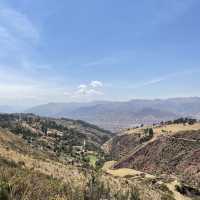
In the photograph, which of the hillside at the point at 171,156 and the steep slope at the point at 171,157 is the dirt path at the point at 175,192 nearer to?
the steep slope at the point at 171,157

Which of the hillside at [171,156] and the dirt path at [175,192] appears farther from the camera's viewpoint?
the hillside at [171,156]

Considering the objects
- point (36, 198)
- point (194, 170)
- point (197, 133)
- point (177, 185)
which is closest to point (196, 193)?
point (177, 185)

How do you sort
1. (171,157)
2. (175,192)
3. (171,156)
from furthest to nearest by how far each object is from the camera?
1. (171,156)
2. (171,157)
3. (175,192)

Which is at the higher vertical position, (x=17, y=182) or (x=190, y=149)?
(x=17, y=182)

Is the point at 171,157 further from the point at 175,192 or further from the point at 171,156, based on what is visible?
the point at 175,192

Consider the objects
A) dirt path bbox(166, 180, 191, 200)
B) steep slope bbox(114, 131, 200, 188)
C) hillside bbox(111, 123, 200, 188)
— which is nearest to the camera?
dirt path bbox(166, 180, 191, 200)

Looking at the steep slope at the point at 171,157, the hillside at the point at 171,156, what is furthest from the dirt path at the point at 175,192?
the hillside at the point at 171,156

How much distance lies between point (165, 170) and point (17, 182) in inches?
4668

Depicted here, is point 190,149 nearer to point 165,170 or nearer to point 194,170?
point 165,170

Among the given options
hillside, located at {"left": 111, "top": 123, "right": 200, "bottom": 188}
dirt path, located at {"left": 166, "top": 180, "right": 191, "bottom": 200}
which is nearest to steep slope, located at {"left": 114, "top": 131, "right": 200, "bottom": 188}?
hillside, located at {"left": 111, "top": 123, "right": 200, "bottom": 188}

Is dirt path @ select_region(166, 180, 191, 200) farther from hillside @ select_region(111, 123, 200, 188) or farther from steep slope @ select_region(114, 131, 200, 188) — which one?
hillside @ select_region(111, 123, 200, 188)

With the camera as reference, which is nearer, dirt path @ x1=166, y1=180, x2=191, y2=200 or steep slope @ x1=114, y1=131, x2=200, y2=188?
dirt path @ x1=166, y1=180, x2=191, y2=200

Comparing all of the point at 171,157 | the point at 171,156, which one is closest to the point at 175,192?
the point at 171,157

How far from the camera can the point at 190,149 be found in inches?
5128
